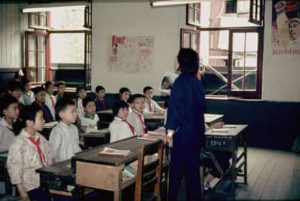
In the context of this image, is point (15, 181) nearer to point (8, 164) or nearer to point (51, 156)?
point (8, 164)

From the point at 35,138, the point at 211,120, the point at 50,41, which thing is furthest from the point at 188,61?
the point at 50,41

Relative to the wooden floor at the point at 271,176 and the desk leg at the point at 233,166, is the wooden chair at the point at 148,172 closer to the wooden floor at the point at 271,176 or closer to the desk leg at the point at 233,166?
the wooden floor at the point at 271,176

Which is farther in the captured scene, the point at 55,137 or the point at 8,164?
the point at 55,137

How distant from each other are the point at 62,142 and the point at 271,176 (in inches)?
129

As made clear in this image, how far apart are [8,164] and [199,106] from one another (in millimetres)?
1574

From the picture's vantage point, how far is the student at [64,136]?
3.63 m

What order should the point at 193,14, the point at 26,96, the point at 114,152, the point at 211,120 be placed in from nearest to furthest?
the point at 114,152
the point at 211,120
the point at 26,96
the point at 193,14

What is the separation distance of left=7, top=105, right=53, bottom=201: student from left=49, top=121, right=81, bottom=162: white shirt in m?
0.18

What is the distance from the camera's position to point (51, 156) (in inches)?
139

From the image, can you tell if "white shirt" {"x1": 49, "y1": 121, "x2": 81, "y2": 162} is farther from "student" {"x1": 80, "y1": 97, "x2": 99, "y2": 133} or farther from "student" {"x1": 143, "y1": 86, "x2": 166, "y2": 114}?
"student" {"x1": 143, "y1": 86, "x2": 166, "y2": 114}

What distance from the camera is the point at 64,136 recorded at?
3664mm

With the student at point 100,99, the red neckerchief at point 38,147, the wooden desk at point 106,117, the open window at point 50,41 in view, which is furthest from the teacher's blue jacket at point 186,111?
the open window at point 50,41

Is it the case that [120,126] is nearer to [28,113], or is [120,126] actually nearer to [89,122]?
[28,113]

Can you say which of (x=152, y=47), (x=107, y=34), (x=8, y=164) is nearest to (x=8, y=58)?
(x=107, y=34)
